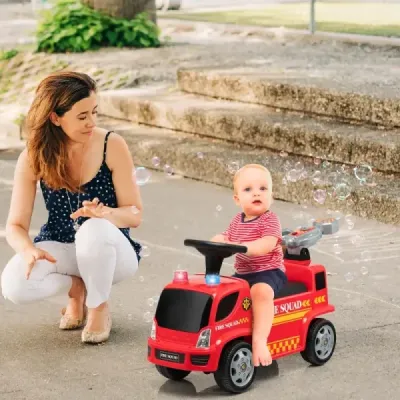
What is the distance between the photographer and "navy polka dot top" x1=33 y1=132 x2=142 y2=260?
4.94 m

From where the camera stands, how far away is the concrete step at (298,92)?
8031 mm

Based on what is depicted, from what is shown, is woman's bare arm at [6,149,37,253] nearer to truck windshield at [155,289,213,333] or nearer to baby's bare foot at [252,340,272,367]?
truck windshield at [155,289,213,333]

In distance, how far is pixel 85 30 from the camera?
1240 centimetres

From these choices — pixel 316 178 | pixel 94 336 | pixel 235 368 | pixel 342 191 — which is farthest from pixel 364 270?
pixel 235 368

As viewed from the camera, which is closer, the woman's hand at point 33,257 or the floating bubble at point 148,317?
the woman's hand at point 33,257

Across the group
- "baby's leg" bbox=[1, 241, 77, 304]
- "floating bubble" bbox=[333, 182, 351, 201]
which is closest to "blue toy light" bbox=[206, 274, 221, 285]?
"baby's leg" bbox=[1, 241, 77, 304]

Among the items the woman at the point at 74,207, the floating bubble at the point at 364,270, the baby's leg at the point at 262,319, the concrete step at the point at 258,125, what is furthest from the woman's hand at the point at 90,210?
the concrete step at the point at 258,125

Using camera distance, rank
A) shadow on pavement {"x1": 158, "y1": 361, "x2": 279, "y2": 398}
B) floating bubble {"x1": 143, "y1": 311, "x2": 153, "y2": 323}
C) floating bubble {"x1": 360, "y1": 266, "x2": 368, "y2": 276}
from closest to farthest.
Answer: shadow on pavement {"x1": 158, "y1": 361, "x2": 279, "y2": 398}, floating bubble {"x1": 143, "y1": 311, "x2": 153, "y2": 323}, floating bubble {"x1": 360, "y1": 266, "x2": 368, "y2": 276}

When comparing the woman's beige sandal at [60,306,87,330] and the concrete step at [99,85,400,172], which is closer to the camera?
the woman's beige sandal at [60,306,87,330]

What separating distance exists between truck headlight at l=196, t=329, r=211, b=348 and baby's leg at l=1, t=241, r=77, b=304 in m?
0.89

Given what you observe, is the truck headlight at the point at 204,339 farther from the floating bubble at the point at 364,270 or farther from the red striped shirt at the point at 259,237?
the floating bubble at the point at 364,270

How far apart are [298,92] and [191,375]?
4.47 metres

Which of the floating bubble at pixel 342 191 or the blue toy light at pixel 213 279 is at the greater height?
the blue toy light at pixel 213 279

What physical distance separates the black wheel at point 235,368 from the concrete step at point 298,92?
3906mm
